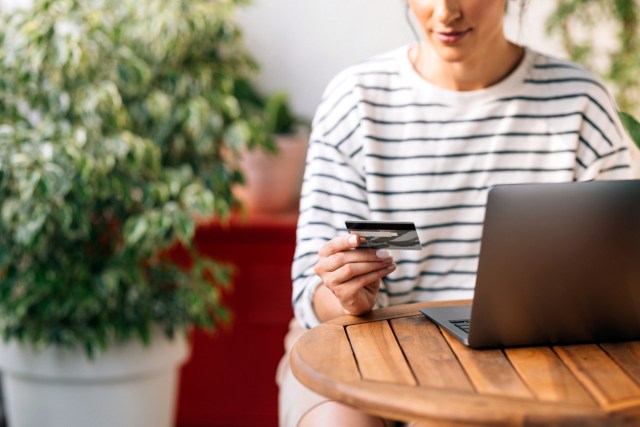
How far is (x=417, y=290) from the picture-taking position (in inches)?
58.4

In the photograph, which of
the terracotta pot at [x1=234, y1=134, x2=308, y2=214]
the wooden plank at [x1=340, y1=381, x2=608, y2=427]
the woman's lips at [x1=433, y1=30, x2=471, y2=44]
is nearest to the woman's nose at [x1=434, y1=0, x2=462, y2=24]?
the woman's lips at [x1=433, y1=30, x2=471, y2=44]

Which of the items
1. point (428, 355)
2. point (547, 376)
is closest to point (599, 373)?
point (547, 376)

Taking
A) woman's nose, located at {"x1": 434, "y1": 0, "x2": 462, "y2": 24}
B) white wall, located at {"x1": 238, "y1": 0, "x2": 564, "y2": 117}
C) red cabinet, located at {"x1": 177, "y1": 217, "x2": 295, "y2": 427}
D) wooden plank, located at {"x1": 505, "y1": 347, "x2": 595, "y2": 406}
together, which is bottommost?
red cabinet, located at {"x1": 177, "y1": 217, "x2": 295, "y2": 427}

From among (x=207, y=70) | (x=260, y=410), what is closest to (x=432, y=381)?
(x=207, y=70)

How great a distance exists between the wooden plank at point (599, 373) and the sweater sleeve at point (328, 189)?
1.46ft

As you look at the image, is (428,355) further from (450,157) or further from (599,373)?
(450,157)

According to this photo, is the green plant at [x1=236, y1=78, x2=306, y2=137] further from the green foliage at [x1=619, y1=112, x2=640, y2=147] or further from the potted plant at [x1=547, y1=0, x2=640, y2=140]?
the green foliage at [x1=619, y1=112, x2=640, y2=147]

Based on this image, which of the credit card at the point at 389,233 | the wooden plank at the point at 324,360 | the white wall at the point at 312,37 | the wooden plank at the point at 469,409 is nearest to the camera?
the wooden plank at the point at 469,409

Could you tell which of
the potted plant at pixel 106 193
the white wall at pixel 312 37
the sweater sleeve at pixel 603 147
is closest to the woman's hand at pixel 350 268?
the sweater sleeve at pixel 603 147

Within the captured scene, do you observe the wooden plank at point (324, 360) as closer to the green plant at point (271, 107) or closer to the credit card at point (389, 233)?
the credit card at point (389, 233)

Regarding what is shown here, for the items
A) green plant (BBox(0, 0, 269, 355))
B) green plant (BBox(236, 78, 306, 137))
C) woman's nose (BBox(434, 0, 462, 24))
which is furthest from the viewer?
green plant (BBox(236, 78, 306, 137))

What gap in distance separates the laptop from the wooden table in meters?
0.03

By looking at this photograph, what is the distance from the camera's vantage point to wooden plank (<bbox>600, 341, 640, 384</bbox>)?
38.0 inches

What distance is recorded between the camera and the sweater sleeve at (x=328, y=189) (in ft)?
4.58
